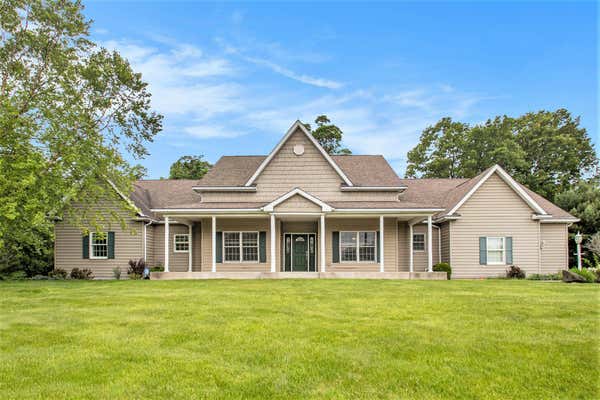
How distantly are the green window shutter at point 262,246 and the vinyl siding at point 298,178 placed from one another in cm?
183

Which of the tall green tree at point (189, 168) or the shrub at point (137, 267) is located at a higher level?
the tall green tree at point (189, 168)

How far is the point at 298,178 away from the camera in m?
21.5

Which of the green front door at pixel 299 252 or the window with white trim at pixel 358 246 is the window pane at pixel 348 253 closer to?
the window with white trim at pixel 358 246

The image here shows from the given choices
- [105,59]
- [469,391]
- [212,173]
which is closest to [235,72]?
[212,173]

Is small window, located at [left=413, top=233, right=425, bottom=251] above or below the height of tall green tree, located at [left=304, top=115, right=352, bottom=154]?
below

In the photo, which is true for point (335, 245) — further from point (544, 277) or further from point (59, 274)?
point (59, 274)

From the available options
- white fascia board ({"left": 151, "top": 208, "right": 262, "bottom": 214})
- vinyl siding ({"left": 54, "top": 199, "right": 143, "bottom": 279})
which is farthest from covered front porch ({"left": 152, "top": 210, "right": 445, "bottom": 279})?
vinyl siding ({"left": 54, "top": 199, "right": 143, "bottom": 279})

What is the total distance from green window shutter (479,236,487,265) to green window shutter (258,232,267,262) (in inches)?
415

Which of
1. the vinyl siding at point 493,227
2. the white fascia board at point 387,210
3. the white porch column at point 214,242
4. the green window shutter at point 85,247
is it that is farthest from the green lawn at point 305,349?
the green window shutter at point 85,247

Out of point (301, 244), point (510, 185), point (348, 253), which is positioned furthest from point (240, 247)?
point (510, 185)

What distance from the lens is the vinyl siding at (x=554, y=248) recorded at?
21719 mm

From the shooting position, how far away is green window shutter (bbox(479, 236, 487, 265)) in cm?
2088

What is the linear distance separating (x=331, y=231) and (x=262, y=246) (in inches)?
139

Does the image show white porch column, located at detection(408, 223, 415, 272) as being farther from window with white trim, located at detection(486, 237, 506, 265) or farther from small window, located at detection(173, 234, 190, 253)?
small window, located at detection(173, 234, 190, 253)
